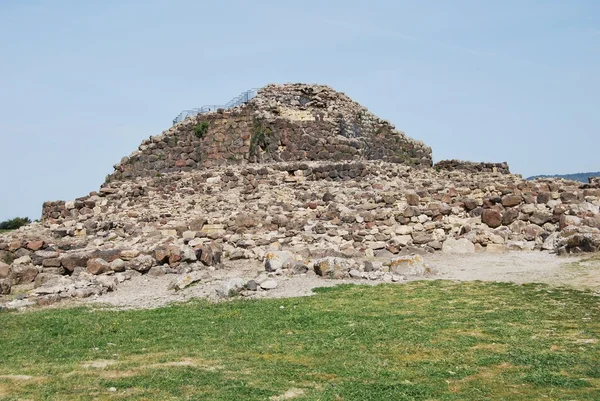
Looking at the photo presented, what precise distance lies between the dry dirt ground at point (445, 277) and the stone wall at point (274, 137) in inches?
494

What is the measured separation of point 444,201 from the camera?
22.7 m

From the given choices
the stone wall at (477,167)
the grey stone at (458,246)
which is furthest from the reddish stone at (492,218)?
the stone wall at (477,167)

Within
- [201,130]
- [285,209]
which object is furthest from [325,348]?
[201,130]

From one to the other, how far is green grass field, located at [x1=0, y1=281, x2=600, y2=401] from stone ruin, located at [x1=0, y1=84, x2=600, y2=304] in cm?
246

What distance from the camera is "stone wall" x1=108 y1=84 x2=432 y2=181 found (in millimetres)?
29953

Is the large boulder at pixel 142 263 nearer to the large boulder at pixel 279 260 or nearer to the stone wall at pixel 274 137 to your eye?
the large boulder at pixel 279 260

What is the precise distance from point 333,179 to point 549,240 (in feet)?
33.8

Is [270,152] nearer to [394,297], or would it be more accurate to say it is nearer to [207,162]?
[207,162]

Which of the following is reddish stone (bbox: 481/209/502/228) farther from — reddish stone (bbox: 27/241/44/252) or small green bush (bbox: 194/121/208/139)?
small green bush (bbox: 194/121/208/139)

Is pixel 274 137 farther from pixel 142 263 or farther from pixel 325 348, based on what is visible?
pixel 325 348

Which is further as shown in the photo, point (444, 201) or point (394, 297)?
point (444, 201)

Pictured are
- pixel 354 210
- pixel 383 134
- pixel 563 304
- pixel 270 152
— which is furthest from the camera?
pixel 383 134

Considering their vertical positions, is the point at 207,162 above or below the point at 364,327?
above

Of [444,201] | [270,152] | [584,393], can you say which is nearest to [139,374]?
[584,393]
